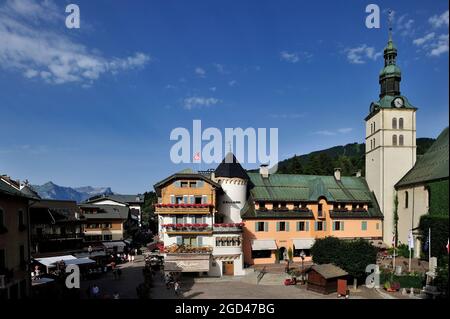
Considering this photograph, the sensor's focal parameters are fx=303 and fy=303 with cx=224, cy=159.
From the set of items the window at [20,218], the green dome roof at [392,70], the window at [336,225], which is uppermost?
the green dome roof at [392,70]

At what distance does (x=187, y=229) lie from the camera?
3688 centimetres

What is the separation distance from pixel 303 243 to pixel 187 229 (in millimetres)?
17929

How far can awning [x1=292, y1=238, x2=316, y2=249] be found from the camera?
43.6 m

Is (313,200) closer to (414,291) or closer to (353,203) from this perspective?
(353,203)

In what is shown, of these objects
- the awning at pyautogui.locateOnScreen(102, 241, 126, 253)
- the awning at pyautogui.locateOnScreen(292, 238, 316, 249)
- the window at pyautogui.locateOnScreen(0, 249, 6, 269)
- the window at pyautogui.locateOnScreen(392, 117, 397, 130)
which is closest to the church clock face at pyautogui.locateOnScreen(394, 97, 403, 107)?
the window at pyautogui.locateOnScreen(392, 117, 397, 130)

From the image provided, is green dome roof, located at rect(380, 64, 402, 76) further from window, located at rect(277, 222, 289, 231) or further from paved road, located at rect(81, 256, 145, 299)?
paved road, located at rect(81, 256, 145, 299)

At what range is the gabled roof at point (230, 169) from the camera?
43562mm

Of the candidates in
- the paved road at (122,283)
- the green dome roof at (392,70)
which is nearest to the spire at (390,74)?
the green dome roof at (392,70)

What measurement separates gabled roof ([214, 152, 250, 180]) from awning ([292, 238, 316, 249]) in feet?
39.0

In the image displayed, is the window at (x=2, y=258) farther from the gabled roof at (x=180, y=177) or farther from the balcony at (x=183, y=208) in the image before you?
the gabled roof at (x=180, y=177)

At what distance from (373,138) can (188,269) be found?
37.4 metres

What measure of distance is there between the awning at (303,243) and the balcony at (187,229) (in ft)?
46.9
